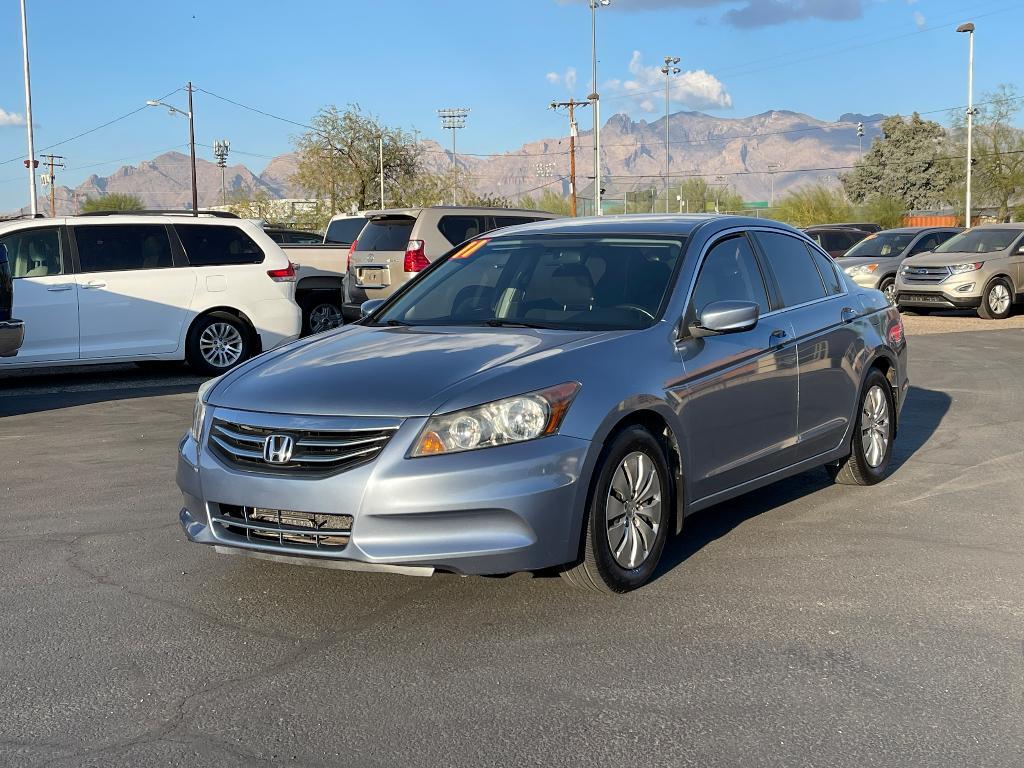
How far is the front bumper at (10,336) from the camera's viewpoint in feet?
35.0

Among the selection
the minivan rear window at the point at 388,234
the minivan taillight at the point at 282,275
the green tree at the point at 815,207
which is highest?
the green tree at the point at 815,207

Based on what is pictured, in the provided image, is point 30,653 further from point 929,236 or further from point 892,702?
point 929,236

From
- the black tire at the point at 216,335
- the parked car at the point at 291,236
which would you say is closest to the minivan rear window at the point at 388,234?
the black tire at the point at 216,335

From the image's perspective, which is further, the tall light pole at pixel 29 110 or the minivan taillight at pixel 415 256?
the tall light pole at pixel 29 110

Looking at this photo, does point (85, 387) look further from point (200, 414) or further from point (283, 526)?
point (283, 526)

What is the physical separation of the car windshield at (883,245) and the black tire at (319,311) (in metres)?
12.4

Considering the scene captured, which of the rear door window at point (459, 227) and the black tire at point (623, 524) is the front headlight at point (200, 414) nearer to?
the black tire at point (623, 524)

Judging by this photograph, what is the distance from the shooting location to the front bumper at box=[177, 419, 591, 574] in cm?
461

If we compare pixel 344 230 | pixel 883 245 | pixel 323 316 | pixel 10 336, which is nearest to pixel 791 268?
pixel 10 336

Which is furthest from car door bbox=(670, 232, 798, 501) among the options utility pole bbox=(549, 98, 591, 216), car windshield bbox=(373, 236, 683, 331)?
utility pole bbox=(549, 98, 591, 216)

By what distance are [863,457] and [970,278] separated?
16.3 meters

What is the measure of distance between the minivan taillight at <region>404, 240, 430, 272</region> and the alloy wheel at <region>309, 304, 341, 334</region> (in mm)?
2322

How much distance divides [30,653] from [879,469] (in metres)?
5.06

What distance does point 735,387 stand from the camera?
19.3 ft
